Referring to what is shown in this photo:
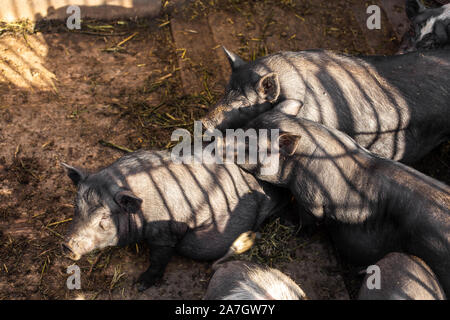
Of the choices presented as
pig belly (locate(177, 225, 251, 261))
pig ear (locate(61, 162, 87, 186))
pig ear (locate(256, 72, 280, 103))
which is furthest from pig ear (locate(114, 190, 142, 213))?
pig ear (locate(256, 72, 280, 103))

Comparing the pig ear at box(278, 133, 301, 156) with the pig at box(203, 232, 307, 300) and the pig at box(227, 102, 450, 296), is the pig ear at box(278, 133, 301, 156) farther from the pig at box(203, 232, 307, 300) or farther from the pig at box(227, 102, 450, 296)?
the pig at box(203, 232, 307, 300)

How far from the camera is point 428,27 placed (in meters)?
5.25

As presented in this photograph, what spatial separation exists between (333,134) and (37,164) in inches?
116

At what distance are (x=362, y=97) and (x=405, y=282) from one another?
1.94 metres

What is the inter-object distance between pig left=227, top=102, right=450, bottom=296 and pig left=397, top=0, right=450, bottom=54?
6.59 ft

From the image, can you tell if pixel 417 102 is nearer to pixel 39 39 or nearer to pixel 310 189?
pixel 310 189

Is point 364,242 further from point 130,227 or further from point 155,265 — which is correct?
point 130,227

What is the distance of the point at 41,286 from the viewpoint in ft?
13.3

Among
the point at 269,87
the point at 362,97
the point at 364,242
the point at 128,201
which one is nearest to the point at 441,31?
the point at 362,97

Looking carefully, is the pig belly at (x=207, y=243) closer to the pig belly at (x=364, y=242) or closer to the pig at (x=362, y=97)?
the pig belly at (x=364, y=242)

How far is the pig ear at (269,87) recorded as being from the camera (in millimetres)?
4309

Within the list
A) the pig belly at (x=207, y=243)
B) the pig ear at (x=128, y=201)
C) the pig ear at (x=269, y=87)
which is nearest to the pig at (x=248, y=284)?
the pig belly at (x=207, y=243)

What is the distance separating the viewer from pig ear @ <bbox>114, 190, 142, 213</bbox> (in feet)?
11.5
